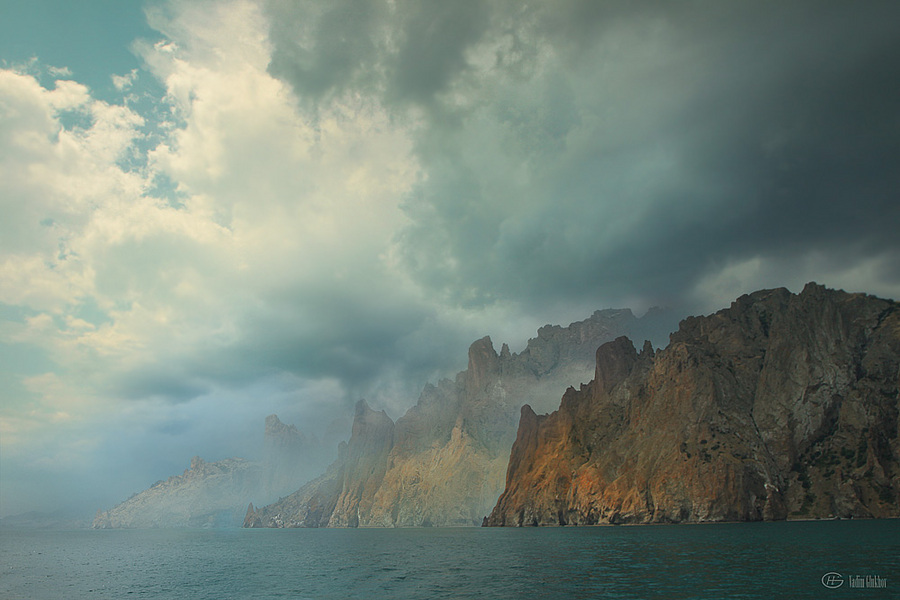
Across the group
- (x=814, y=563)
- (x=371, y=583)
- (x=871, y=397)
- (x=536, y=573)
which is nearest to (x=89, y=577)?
(x=371, y=583)

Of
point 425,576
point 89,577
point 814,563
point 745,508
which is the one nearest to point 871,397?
point 745,508

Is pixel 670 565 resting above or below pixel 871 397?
below

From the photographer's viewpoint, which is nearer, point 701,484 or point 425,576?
point 425,576

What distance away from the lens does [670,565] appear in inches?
2621

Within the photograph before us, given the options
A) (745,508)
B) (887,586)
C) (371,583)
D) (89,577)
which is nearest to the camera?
(887,586)

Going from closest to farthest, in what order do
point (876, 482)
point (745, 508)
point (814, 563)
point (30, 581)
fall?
point (814, 563) → point (30, 581) → point (876, 482) → point (745, 508)

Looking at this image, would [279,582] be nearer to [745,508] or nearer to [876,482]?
[745,508]

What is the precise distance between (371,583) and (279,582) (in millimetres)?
16516

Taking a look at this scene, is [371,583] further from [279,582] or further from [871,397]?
[871,397]

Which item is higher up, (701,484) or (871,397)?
(871,397)

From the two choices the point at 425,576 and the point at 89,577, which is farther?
the point at 89,577

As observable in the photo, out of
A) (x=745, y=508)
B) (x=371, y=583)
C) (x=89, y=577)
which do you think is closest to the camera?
(x=371, y=583)

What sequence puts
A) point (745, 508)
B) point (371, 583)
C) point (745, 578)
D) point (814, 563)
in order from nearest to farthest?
point (745, 578) → point (814, 563) → point (371, 583) → point (745, 508)

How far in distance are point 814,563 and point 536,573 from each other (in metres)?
33.9
